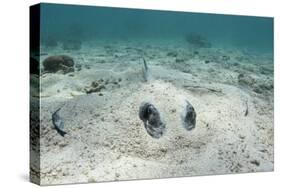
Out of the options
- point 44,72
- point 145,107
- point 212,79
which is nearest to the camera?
point 44,72

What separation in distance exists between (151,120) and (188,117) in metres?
0.59

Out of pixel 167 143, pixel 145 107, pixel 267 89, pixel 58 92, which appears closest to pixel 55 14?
pixel 58 92

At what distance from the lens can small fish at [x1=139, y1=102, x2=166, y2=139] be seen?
306 inches

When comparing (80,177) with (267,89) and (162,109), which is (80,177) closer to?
(162,109)

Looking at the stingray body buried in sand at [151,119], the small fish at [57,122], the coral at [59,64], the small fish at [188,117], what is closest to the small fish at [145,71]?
the stingray body buried in sand at [151,119]

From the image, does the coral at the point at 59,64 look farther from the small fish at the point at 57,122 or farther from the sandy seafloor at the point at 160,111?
the small fish at the point at 57,122

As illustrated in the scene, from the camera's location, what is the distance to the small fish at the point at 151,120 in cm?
778

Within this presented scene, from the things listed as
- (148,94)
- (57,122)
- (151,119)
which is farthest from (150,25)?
(57,122)

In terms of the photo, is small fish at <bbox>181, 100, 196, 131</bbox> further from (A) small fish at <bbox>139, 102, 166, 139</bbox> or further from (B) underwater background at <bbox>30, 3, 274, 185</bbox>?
(A) small fish at <bbox>139, 102, 166, 139</bbox>

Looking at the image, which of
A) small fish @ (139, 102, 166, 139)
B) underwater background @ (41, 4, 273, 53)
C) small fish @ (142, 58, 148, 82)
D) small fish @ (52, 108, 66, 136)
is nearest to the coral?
underwater background @ (41, 4, 273, 53)

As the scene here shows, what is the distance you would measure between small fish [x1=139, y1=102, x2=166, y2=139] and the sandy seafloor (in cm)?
7

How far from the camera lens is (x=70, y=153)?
24.0 ft

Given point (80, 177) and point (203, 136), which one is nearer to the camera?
point (80, 177)

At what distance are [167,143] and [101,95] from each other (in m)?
1.15
